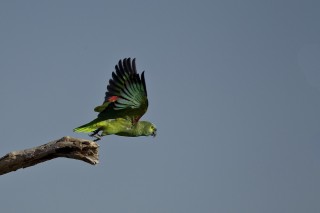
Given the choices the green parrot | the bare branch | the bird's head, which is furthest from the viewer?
the bird's head

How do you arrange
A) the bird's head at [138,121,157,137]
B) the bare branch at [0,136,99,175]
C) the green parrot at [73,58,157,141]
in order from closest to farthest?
1. the bare branch at [0,136,99,175]
2. the green parrot at [73,58,157,141]
3. the bird's head at [138,121,157,137]

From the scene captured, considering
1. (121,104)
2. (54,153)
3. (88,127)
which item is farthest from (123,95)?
→ (54,153)

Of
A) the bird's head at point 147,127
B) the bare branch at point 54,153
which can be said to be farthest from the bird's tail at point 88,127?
the bare branch at point 54,153

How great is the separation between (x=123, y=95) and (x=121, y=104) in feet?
0.73

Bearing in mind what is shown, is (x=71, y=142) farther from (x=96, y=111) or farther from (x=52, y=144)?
(x=96, y=111)

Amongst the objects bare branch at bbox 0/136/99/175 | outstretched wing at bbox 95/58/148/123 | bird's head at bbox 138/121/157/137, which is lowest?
bare branch at bbox 0/136/99/175

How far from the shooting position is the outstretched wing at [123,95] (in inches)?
419

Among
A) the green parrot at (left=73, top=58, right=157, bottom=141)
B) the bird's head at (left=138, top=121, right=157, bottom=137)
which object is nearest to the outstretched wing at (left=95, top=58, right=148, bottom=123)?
the green parrot at (left=73, top=58, right=157, bottom=141)

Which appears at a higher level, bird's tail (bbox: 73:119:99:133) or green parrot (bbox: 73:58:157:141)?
green parrot (bbox: 73:58:157:141)

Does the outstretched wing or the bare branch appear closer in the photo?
the bare branch

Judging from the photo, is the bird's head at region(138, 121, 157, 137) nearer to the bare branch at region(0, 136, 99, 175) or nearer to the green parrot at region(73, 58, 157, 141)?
the green parrot at region(73, 58, 157, 141)

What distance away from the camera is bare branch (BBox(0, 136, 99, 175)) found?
8750 millimetres

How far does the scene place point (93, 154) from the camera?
8984 mm

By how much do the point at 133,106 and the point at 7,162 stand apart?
9.84ft
